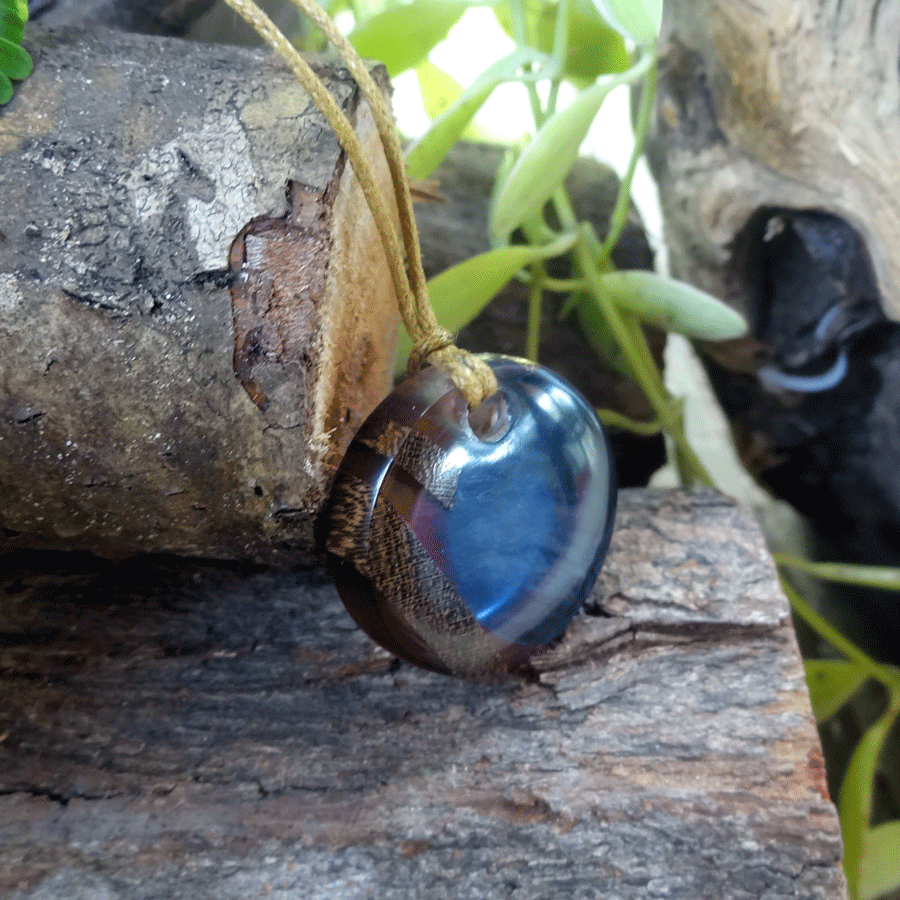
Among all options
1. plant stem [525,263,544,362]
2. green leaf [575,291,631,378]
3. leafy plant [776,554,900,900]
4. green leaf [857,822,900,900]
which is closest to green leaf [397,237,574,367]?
plant stem [525,263,544,362]

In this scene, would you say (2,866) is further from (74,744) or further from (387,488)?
(387,488)

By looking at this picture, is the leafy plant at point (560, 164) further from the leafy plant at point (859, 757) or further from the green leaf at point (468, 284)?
the leafy plant at point (859, 757)

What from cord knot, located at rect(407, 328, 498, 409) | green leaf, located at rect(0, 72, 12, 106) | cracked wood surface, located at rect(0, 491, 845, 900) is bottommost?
cracked wood surface, located at rect(0, 491, 845, 900)

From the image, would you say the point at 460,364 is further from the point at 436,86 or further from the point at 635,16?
the point at 436,86

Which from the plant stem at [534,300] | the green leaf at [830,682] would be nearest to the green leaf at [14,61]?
the plant stem at [534,300]

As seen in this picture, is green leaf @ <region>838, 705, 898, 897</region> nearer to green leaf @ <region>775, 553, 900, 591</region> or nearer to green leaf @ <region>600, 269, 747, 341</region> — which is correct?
green leaf @ <region>775, 553, 900, 591</region>

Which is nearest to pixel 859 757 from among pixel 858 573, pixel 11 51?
pixel 858 573
